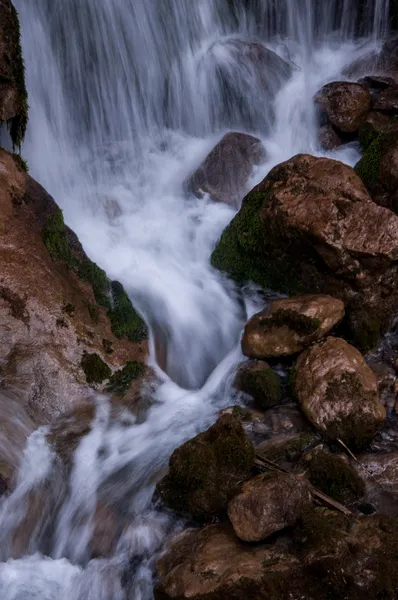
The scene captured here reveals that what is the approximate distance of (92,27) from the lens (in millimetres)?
11336

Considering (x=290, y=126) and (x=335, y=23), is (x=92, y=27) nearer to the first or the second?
(x=290, y=126)

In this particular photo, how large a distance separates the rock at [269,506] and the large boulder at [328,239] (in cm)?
325

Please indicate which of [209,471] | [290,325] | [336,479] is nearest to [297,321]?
[290,325]

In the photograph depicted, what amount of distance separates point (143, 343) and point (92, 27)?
741cm

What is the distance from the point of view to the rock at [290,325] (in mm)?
7016

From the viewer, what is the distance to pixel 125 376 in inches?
282

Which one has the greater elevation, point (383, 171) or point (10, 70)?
point (10, 70)

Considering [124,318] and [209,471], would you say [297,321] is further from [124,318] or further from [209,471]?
[209,471]

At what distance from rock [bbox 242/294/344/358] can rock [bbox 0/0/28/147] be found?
14.4 feet

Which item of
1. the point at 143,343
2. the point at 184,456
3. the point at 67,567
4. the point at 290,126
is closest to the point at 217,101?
the point at 290,126

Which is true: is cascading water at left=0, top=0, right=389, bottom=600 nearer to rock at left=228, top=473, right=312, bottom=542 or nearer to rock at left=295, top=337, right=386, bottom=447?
rock at left=228, top=473, right=312, bottom=542

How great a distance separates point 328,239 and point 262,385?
226 centimetres

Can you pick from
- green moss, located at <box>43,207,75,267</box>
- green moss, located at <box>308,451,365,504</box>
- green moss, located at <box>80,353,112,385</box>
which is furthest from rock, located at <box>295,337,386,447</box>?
green moss, located at <box>43,207,75,267</box>

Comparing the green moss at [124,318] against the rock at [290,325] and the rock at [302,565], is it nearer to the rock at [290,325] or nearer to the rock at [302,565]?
the rock at [290,325]
